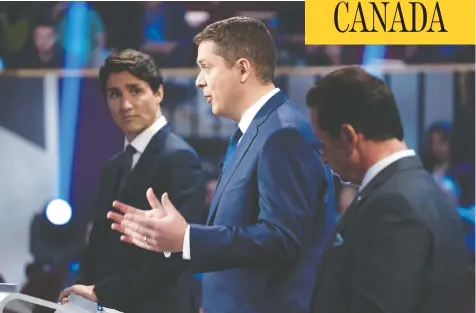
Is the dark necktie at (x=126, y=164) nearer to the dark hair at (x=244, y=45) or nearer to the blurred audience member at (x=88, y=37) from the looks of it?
the blurred audience member at (x=88, y=37)

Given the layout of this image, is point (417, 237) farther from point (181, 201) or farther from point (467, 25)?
point (467, 25)

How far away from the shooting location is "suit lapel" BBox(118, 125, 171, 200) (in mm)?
2387

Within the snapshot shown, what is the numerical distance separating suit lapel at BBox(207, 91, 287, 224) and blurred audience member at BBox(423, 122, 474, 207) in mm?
977

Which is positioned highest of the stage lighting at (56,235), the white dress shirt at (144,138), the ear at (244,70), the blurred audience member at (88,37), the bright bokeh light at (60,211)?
the blurred audience member at (88,37)

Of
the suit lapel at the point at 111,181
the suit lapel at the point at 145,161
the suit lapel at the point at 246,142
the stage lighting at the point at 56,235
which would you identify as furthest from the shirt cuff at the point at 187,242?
the stage lighting at the point at 56,235

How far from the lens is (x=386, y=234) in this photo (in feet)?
4.71

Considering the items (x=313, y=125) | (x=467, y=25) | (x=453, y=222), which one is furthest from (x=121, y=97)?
(x=453, y=222)

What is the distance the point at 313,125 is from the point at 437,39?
1.01 meters

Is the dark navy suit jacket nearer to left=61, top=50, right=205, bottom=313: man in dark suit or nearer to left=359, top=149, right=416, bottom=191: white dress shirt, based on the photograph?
left=359, top=149, right=416, bottom=191: white dress shirt

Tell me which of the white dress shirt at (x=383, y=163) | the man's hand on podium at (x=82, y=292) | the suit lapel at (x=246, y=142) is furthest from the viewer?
the man's hand on podium at (x=82, y=292)

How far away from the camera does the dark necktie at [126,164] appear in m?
2.46

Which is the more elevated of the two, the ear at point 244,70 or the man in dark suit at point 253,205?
the ear at point 244,70

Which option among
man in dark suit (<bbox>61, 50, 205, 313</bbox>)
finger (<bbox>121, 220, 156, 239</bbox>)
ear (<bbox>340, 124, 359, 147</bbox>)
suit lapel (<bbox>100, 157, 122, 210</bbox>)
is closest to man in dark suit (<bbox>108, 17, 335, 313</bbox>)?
finger (<bbox>121, 220, 156, 239</bbox>)

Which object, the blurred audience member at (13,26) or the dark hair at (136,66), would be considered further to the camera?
the blurred audience member at (13,26)
